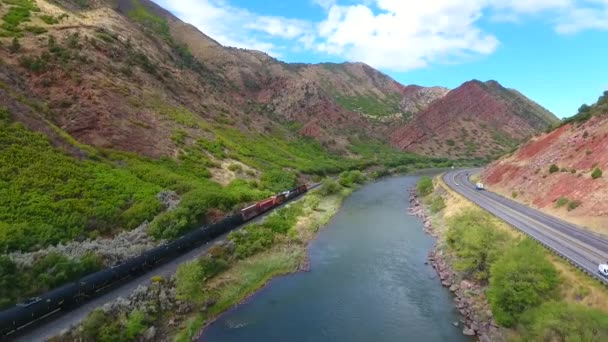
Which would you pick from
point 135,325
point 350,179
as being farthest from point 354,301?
point 350,179

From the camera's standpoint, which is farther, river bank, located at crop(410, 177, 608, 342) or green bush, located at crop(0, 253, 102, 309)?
green bush, located at crop(0, 253, 102, 309)

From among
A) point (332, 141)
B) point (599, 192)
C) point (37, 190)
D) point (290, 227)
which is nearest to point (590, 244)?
point (599, 192)

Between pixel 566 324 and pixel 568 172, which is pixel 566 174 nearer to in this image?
pixel 568 172

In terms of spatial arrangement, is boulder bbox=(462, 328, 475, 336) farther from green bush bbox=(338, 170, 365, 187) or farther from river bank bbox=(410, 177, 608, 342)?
green bush bbox=(338, 170, 365, 187)

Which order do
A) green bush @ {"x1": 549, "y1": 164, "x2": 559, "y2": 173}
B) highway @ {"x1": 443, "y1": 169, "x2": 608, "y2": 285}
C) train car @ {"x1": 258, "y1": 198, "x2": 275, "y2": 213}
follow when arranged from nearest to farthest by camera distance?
highway @ {"x1": 443, "y1": 169, "x2": 608, "y2": 285}
green bush @ {"x1": 549, "y1": 164, "x2": 559, "y2": 173}
train car @ {"x1": 258, "y1": 198, "x2": 275, "y2": 213}

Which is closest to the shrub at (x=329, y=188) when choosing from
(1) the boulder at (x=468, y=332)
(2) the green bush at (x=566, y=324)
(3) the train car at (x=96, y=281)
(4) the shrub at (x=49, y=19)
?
(3) the train car at (x=96, y=281)

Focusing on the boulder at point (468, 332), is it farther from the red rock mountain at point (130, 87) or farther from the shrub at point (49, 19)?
the shrub at point (49, 19)

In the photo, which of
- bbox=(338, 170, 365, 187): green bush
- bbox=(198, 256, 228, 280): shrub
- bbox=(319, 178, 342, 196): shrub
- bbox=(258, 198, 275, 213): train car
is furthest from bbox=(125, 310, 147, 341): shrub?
bbox=(338, 170, 365, 187): green bush

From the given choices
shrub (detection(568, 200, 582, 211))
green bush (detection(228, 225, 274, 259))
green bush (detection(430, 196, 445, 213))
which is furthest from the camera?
green bush (detection(430, 196, 445, 213))
